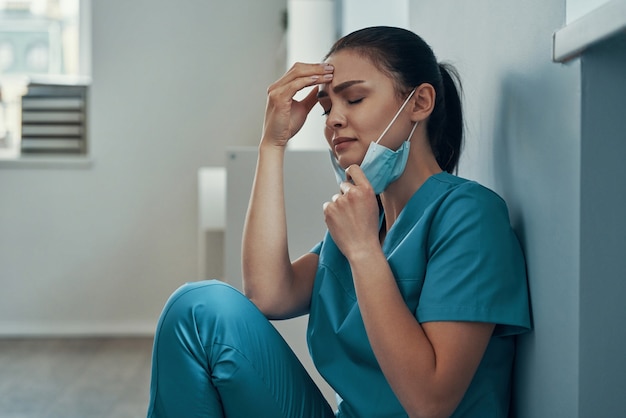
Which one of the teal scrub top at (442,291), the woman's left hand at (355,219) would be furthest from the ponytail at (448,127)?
the woman's left hand at (355,219)

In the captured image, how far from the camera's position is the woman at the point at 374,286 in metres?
0.97

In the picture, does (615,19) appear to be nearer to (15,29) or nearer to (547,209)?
(547,209)

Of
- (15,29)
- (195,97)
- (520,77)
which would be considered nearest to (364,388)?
(520,77)

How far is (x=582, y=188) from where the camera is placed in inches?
33.2

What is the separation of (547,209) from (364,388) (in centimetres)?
35

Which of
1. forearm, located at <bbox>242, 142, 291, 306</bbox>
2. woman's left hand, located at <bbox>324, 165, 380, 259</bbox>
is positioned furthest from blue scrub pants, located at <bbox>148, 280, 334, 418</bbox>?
woman's left hand, located at <bbox>324, 165, 380, 259</bbox>

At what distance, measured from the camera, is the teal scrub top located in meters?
0.98

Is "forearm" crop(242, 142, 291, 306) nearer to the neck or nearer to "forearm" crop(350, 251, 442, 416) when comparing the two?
the neck

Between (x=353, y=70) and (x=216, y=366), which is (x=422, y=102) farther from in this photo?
(x=216, y=366)

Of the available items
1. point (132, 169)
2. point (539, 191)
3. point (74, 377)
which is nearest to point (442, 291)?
point (539, 191)

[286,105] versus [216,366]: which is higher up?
[286,105]

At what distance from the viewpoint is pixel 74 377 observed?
3162 mm

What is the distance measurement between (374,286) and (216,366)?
288 millimetres

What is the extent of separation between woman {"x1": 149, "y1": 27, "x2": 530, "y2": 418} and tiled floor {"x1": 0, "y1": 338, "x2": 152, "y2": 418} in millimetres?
1594
